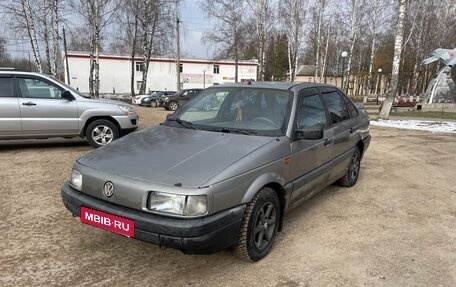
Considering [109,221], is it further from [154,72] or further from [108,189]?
[154,72]

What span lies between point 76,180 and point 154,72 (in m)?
49.4

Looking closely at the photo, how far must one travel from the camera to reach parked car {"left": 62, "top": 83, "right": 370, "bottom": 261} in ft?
A: 9.26

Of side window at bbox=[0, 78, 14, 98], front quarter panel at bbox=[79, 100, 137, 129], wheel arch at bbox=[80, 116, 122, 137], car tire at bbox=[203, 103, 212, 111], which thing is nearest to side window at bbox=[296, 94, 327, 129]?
car tire at bbox=[203, 103, 212, 111]

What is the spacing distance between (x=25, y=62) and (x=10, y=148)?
238 feet

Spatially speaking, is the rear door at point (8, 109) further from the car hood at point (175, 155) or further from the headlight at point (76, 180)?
the headlight at point (76, 180)

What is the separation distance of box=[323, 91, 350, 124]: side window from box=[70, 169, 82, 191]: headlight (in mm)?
3015

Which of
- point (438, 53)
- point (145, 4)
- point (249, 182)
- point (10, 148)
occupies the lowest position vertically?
point (10, 148)

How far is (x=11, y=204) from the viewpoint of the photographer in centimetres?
470

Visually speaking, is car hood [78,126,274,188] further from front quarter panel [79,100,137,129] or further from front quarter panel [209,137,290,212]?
front quarter panel [79,100,137,129]

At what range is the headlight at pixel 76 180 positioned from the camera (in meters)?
3.31

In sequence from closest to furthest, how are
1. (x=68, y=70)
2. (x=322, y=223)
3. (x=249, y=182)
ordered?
(x=249, y=182), (x=322, y=223), (x=68, y=70)

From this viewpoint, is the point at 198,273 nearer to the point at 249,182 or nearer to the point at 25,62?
the point at 249,182

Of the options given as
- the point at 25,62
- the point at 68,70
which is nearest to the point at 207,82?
the point at 68,70

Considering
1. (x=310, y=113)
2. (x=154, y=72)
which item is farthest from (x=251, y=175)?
(x=154, y=72)
